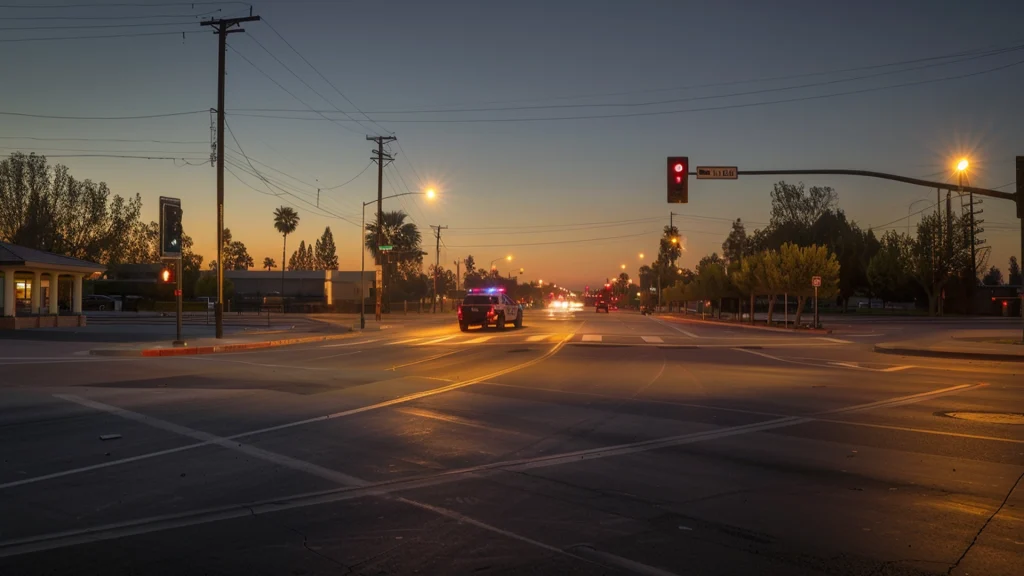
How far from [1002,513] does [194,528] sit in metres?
7.02

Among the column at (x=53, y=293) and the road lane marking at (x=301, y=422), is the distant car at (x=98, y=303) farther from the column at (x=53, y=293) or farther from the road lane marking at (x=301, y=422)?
the road lane marking at (x=301, y=422)

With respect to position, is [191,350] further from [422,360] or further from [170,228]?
[422,360]

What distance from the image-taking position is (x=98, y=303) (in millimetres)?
79500

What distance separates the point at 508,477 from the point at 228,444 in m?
4.04

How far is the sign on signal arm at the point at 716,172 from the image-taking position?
2425cm

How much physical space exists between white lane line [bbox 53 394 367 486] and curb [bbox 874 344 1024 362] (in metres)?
23.8

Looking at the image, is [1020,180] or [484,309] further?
[484,309]

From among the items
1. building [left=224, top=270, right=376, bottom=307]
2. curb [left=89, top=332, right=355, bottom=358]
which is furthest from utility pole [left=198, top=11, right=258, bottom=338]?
building [left=224, top=270, right=376, bottom=307]

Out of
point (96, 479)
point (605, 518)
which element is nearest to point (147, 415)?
point (96, 479)

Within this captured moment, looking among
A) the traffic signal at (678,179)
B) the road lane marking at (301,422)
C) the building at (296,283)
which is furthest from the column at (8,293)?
the building at (296,283)

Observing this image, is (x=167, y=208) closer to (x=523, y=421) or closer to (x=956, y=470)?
(x=523, y=421)

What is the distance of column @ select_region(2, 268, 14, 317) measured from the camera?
1486 inches

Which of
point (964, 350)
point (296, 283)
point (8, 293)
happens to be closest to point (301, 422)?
point (964, 350)

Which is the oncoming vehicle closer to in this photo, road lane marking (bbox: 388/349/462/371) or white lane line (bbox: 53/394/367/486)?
road lane marking (bbox: 388/349/462/371)
